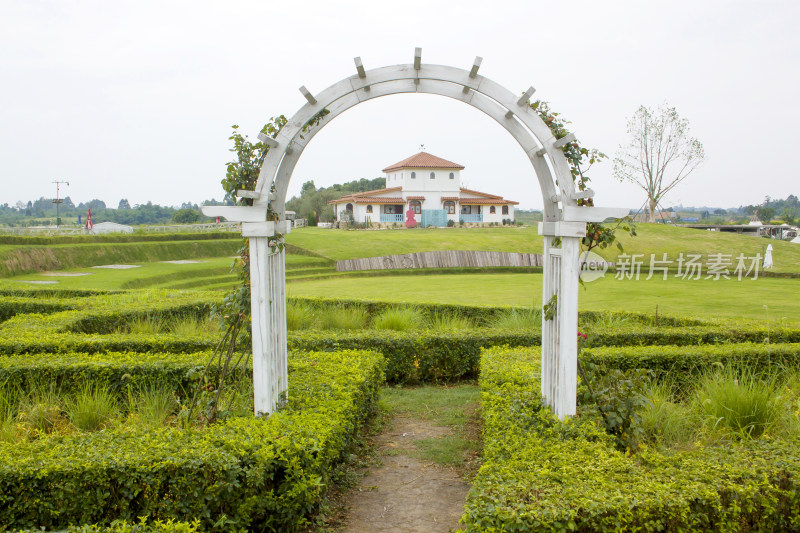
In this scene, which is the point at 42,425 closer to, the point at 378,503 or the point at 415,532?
the point at 378,503

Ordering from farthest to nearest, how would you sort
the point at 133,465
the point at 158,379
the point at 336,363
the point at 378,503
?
the point at 336,363 → the point at 158,379 → the point at 378,503 → the point at 133,465

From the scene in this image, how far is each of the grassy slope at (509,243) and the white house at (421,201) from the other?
9362 millimetres

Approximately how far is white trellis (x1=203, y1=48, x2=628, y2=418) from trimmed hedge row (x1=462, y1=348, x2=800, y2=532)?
0.68m

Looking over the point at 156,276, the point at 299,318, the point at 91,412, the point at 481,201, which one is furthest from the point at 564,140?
the point at 481,201

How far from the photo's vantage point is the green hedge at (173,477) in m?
3.42

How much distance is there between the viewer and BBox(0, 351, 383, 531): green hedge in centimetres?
342

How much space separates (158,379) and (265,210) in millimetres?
2337

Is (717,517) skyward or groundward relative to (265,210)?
groundward

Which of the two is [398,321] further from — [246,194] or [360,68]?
[360,68]

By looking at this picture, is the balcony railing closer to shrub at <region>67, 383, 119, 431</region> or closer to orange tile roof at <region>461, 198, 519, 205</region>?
orange tile roof at <region>461, 198, 519, 205</region>

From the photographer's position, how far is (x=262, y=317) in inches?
176

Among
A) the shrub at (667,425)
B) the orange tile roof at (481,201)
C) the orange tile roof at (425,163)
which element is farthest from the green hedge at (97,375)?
the orange tile roof at (481,201)

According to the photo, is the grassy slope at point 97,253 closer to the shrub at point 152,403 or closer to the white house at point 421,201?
the white house at point 421,201

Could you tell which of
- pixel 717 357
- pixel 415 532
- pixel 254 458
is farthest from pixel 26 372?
pixel 717 357
